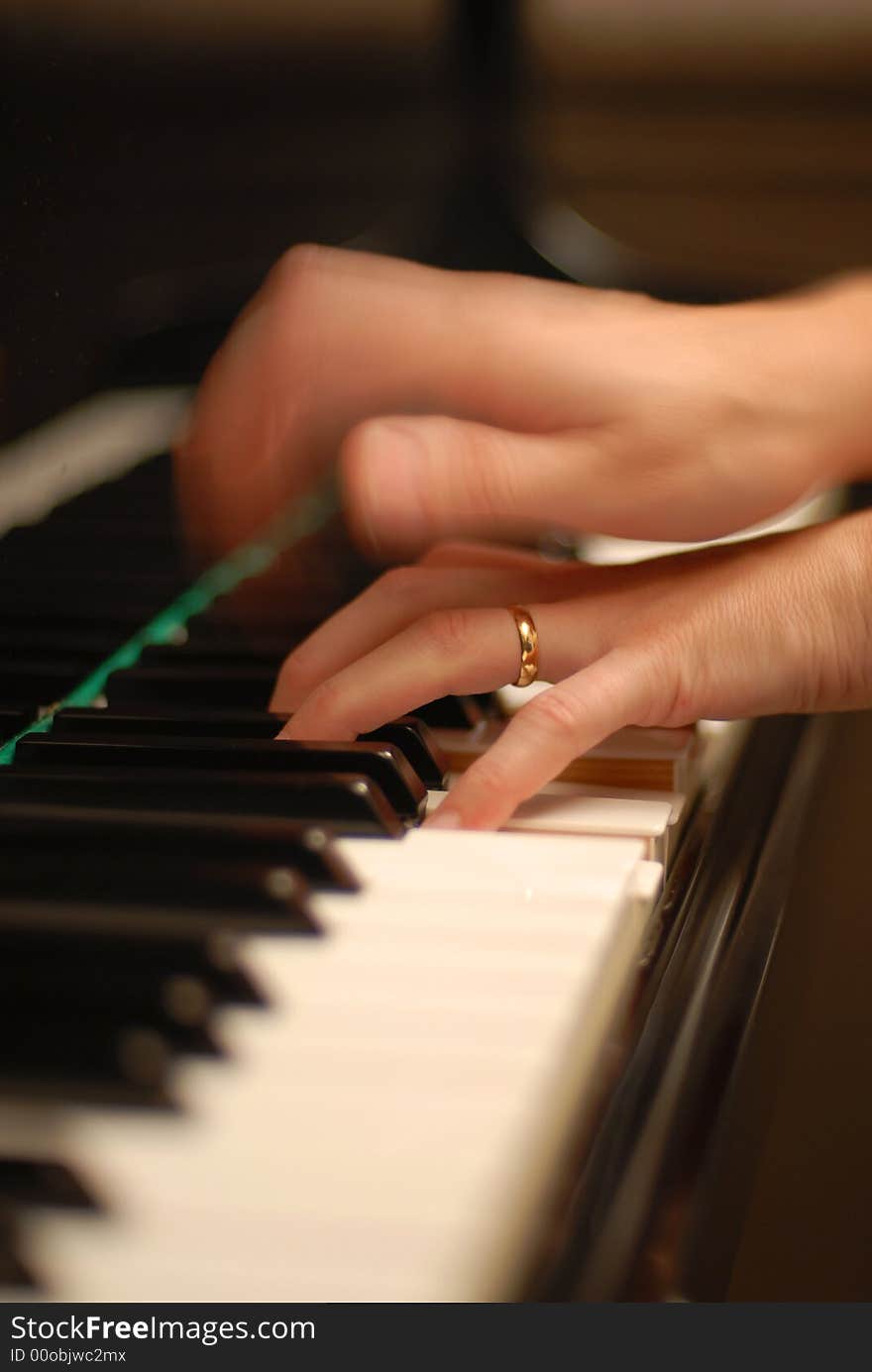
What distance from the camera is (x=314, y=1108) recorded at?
505 millimetres

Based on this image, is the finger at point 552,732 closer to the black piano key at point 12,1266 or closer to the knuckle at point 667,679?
the knuckle at point 667,679

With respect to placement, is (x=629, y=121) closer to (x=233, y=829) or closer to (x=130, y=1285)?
(x=233, y=829)

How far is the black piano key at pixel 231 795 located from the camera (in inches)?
29.1

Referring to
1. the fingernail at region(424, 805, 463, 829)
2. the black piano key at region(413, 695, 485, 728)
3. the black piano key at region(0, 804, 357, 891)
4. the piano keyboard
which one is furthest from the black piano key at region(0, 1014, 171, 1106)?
the black piano key at region(413, 695, 485, 728)

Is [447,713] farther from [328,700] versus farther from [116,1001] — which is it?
[116,1001]

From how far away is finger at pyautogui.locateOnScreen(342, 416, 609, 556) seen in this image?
2.70ft

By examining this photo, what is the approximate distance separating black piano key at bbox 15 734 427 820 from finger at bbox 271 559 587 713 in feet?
0.42

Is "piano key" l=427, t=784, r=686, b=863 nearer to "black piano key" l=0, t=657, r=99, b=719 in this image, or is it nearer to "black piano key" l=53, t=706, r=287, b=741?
"black piano key" l=53, t=706, r=287, b=741

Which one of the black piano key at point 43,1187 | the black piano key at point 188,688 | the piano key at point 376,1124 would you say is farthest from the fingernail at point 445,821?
the black piano key at point 43,1187

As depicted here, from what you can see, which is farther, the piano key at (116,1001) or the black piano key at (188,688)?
the black piano key at (188,688)

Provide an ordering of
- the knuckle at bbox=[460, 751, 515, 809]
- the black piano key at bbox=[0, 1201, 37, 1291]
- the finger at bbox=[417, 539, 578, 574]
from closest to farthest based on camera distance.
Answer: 1. the black piano key at bbox=[0, 1201, 37, 1291]
2. the knuckle at bbox=[460, 751, 515, 809]
3. the finger at bbox=[417, 539, 578, 574]

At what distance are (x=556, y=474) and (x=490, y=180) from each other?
829mm

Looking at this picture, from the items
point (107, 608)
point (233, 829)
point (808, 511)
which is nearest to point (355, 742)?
point (233, 829)

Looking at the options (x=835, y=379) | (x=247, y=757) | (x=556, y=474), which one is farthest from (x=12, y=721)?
(x=835, y=379)
